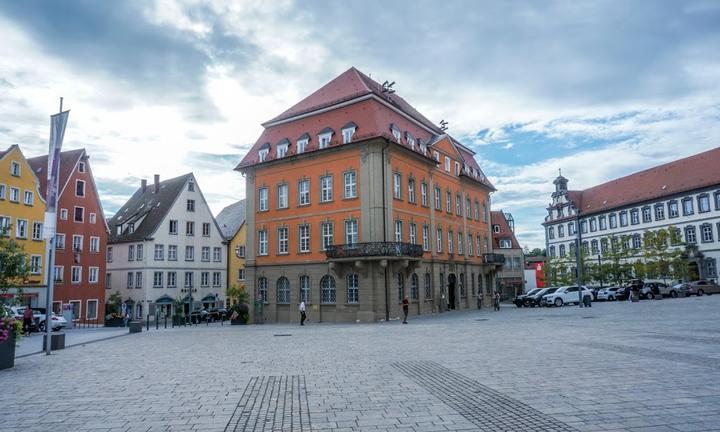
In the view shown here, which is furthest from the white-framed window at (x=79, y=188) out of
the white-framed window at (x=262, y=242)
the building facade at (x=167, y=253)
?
the white-framed window at (x=262, y=242)

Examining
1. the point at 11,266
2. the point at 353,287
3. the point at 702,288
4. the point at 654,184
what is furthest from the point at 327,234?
the point at 654,184

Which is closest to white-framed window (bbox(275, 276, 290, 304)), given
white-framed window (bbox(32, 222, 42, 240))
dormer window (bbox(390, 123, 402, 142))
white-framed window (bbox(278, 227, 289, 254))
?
white-framed window (bbox(278, 227, 289, 254))

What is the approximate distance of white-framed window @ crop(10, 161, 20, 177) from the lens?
142ft

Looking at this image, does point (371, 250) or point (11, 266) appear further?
point (371, 250)

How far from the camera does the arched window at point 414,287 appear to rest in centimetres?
3806

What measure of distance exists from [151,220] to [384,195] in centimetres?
3274

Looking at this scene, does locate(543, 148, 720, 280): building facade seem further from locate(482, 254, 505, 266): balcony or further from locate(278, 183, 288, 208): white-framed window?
locate(278, 183, 288, 208): white-framed window

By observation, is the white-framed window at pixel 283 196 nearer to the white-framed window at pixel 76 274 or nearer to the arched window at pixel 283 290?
the arched window at pixel 283 290

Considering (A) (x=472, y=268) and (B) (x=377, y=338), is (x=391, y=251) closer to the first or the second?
(B) (x=377, y=338)

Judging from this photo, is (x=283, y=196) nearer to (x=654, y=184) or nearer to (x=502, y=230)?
(x=502, y=230)

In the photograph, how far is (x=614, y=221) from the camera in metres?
80.0

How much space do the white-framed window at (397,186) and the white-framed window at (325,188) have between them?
458 centimetres

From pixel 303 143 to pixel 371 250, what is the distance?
1089 cm

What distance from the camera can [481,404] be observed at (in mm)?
A: 8664
